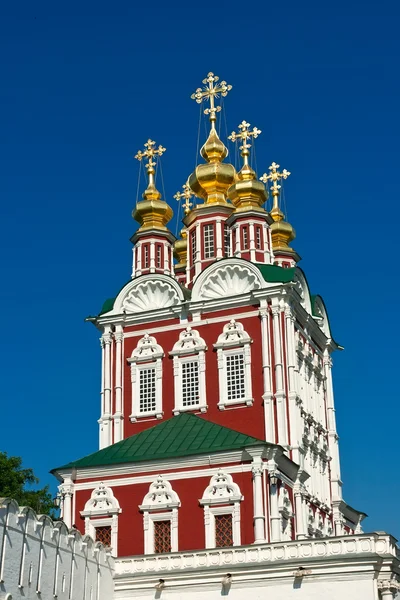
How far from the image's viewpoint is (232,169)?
35.3m

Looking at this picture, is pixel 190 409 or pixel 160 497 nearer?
pixel 160 497

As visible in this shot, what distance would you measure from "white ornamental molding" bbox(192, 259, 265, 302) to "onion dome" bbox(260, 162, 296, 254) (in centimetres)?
836

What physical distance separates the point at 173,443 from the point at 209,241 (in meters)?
8.76

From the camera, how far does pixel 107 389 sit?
31.2 meters

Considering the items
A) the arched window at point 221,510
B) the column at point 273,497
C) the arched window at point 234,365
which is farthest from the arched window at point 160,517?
the arched window at point 234,365

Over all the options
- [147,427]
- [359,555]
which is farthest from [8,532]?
[147,427]

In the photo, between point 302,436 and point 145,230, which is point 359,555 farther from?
point 145,230

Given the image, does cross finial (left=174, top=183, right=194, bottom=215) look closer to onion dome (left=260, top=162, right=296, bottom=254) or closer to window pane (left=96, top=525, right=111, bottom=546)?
onion dome (left=260, top=162, right=296, bottom=254)

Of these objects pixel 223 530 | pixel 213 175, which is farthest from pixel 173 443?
pixel 213 175

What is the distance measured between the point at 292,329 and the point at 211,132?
31.6 ft

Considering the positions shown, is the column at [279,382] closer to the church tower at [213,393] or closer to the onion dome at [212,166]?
the church tower at [213,393]

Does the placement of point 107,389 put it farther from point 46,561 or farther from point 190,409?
point 46,561

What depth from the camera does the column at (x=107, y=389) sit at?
1204 inches

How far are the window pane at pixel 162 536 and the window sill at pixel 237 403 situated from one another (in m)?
4.55
